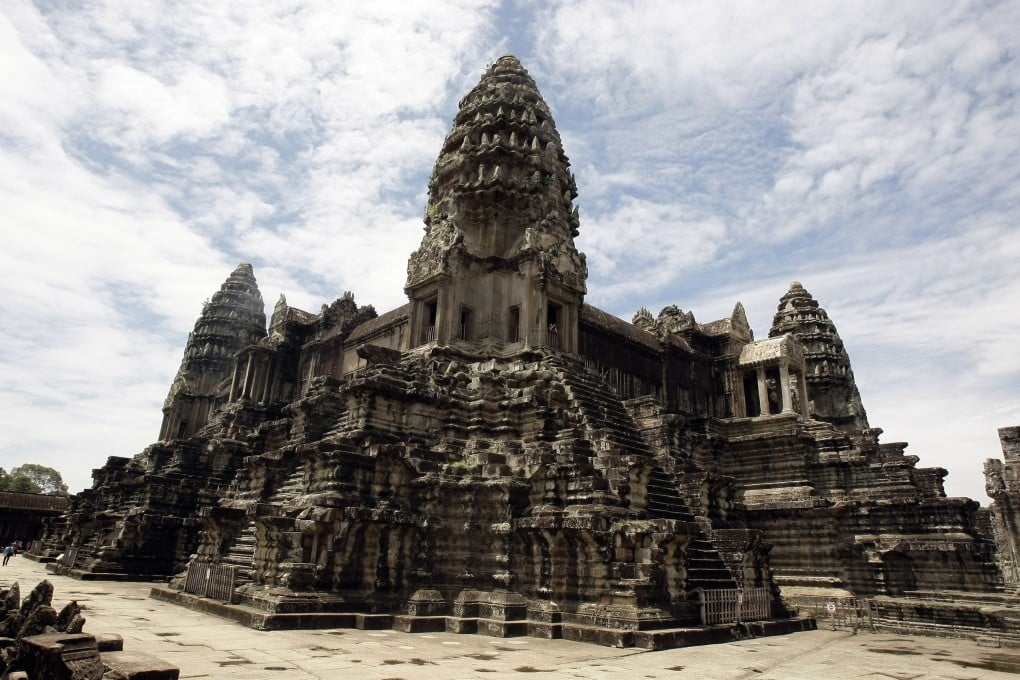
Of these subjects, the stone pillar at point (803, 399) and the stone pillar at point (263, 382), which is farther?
the stone pillar at point (263, 382)

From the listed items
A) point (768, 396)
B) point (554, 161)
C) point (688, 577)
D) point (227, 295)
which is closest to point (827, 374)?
point (768, 396)

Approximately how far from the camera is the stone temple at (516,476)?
16.0m

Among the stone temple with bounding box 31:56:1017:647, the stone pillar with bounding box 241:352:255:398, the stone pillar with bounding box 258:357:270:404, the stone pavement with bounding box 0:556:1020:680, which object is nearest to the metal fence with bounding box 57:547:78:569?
the stone temple with bounding box 31:56:1017:647

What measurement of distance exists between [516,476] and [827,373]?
2996 cm

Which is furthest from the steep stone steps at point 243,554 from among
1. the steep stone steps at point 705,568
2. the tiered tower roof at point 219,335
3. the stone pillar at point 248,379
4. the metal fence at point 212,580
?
the tiered tower roof at point 219,335

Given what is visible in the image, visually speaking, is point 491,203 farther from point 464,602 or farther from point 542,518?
point 464,602

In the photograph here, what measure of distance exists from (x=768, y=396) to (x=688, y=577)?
58.5 feet

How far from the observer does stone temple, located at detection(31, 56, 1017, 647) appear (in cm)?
1598

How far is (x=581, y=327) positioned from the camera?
2673 cm

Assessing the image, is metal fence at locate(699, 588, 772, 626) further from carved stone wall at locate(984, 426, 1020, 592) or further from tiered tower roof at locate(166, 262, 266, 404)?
tiered tower roof at locate(166, 262, 266, 404)

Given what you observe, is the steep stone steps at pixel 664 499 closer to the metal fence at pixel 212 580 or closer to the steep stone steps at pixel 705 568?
the steep stone steps at pixel 705 568

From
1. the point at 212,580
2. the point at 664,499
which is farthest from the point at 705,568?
the point at 212,580

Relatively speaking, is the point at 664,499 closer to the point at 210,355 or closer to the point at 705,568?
the point at 705,568

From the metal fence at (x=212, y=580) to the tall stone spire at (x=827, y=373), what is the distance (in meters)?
33.7
